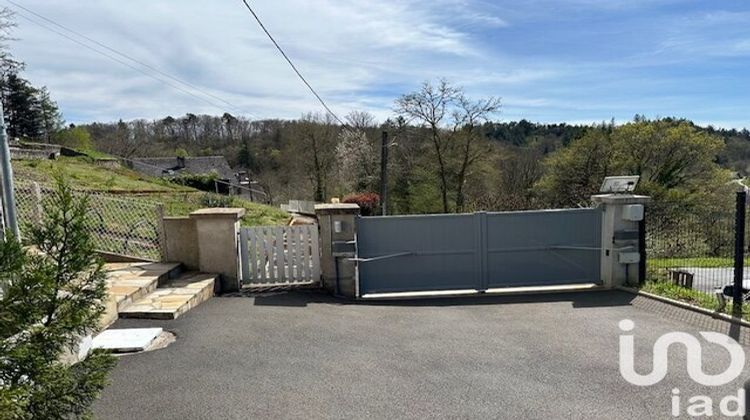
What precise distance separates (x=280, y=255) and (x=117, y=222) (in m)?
3.33

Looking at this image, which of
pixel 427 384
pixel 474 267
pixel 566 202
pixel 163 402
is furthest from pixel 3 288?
pixel 566 202

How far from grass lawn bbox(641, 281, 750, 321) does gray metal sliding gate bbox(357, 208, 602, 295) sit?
0.77 m

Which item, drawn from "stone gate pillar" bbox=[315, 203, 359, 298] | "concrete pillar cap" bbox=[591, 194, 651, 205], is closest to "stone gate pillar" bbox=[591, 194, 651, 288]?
"concrete pillar cap" bbox=[591, 194, 651, 205]

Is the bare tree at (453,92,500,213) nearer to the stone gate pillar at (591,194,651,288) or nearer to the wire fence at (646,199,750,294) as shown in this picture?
the wire fence at (646,199,750,294)

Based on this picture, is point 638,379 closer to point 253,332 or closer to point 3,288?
point 253,332

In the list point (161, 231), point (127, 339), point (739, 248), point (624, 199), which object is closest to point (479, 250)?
point (624, 199)

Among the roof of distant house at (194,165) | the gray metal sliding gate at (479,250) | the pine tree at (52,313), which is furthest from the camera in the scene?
the roof of distant house at (194,165)

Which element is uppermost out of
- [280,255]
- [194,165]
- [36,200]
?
[194,165]

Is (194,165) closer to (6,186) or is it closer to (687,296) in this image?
(6,186)

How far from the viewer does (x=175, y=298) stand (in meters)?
5.69

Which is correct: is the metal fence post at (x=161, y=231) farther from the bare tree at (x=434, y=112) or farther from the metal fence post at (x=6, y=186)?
the bare tree at (x=434, y=112)

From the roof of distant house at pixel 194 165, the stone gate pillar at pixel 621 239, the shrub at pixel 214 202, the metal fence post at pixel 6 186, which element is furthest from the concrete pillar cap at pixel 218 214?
the roof of distant house at pixel 194 165

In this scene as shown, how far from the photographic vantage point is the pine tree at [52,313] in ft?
6.23

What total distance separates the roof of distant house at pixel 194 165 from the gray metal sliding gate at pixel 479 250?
37847mm
